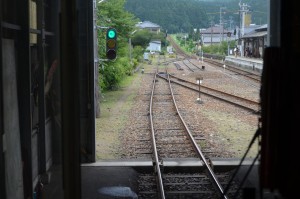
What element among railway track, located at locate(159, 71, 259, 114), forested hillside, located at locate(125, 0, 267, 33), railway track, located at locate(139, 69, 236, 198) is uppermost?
forested hillside, located at locate(125, 0, 267, 33)

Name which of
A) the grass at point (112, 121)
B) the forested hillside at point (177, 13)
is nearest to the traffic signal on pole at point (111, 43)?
the grass at point (112, 121)

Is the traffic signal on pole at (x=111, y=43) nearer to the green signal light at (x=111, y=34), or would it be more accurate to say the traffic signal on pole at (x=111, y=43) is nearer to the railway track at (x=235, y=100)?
the green signal light at (x=111, y=34)

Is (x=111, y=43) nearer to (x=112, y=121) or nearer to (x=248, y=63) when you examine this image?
(x=112, y=121)

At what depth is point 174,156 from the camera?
11.1m

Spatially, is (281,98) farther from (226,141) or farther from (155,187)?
(226,141)

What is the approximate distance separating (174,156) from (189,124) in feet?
15.0

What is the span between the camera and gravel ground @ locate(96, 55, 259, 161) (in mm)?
12188

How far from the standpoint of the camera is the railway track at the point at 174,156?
27.1ft

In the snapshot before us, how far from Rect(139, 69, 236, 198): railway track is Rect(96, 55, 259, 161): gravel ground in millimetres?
390

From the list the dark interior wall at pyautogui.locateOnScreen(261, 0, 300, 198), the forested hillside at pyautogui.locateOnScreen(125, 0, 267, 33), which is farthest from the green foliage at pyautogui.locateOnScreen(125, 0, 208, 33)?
the dark interior wall at pyautogui.locateOnScreen(261, 0, 300, 198)

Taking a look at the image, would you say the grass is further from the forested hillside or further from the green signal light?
the forested hillside

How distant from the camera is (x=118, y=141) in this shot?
13.3 meters

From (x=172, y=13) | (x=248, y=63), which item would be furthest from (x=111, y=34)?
(x=172, y=13)

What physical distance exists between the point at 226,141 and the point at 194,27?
13735 centimetres
